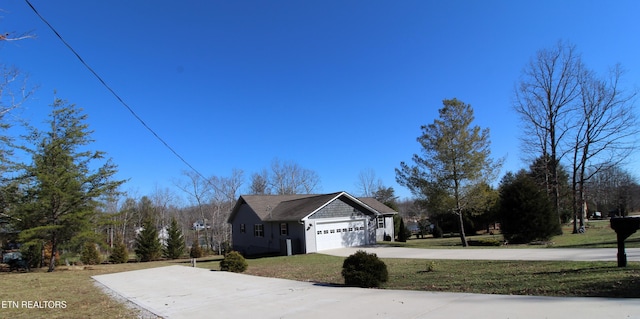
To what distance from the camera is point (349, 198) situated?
97.8ft

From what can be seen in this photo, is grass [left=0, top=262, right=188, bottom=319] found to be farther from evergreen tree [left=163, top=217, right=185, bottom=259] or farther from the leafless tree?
the leafless tree

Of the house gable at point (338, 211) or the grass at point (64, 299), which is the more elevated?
the house gable at point (338, 211)

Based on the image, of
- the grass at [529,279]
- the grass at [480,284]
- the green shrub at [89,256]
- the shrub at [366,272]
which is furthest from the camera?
the green shrub at [89,256]

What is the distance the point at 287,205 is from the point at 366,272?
2324cm

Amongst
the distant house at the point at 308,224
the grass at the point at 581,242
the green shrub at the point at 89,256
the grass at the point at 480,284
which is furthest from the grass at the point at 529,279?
the green shrub at the point at 89,256

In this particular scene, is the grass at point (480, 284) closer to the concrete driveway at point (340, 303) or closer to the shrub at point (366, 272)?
the shrub at point (366, 272)

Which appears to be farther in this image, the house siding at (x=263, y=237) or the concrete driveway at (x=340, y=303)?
the house siding at (x=263, y=237)

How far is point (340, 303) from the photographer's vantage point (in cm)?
781

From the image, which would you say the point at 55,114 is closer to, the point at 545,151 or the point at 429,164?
the point at 429,164

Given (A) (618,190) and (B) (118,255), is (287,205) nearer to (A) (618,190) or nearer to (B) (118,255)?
(B) (118,255)

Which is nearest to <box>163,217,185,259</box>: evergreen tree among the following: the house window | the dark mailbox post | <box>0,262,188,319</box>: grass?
the house window

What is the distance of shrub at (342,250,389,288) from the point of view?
9750 mm

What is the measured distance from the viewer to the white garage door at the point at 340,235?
90.1 ft

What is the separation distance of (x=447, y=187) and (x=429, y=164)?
6.87 ft
